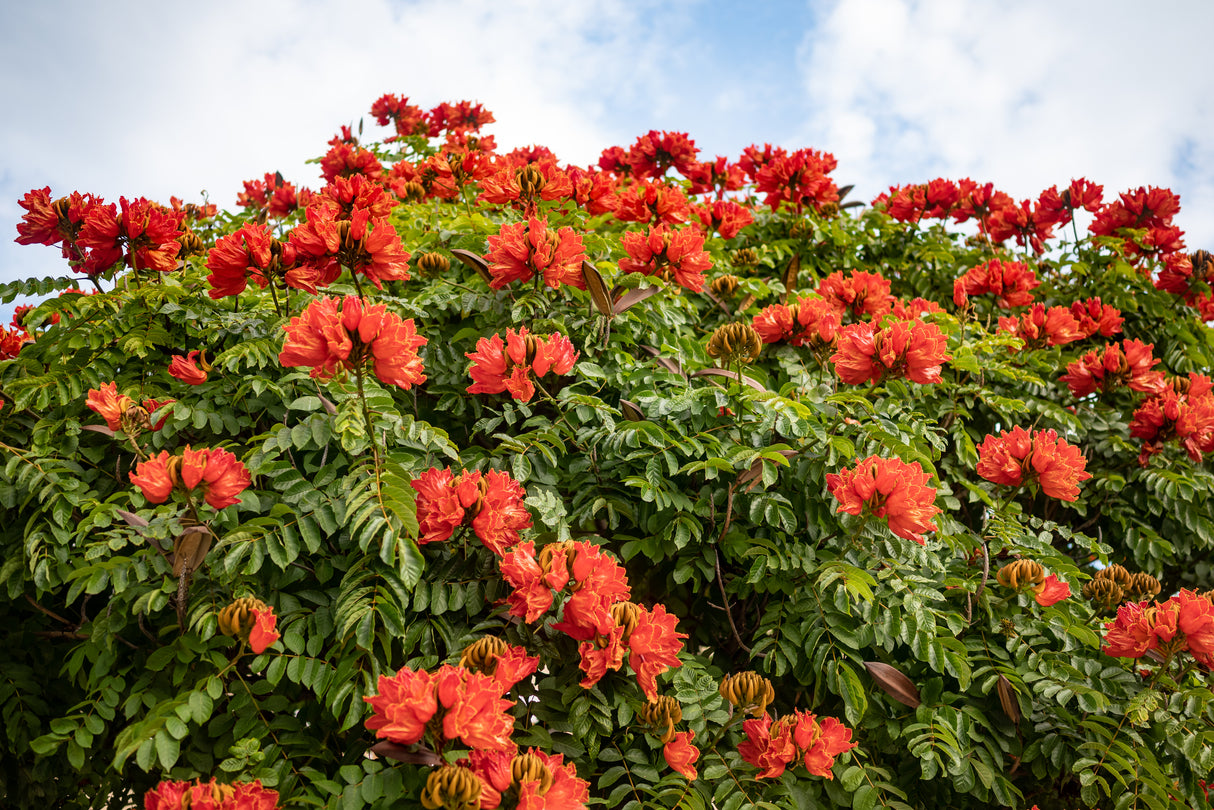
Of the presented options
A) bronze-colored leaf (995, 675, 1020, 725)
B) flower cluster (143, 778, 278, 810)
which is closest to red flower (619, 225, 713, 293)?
bronze-colored leaf (995, 675, 1020, 725)

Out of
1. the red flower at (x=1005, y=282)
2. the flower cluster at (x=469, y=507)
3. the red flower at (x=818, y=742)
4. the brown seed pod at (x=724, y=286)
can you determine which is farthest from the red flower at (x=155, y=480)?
the red flower at (x=1005, y=282)

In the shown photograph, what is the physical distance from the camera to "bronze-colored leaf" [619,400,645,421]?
2953mm

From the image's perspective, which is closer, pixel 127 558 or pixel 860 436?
pixel 127 558

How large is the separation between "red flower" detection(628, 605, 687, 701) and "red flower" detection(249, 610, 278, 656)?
96 centimetres

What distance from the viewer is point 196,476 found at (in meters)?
2.34

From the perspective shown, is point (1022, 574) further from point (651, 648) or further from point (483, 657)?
point (483, 657)

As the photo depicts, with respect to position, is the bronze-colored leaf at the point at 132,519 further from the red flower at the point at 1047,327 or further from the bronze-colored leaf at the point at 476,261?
the red flower at the point at 1047,327

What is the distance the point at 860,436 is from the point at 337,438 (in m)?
1.84

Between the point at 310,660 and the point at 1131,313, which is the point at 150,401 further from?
the point at 1131,313

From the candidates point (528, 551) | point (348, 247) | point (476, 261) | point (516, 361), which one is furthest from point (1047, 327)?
point (348, 247)

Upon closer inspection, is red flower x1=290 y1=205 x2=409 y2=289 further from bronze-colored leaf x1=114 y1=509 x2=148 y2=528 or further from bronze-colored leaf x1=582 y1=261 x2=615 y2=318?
bronze-colored leaf x1=114 y1=509 x2=148 y2=528

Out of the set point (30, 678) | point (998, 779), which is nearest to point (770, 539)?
point (998, 779)

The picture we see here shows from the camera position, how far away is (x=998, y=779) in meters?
2.78

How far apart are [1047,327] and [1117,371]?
42 cm
